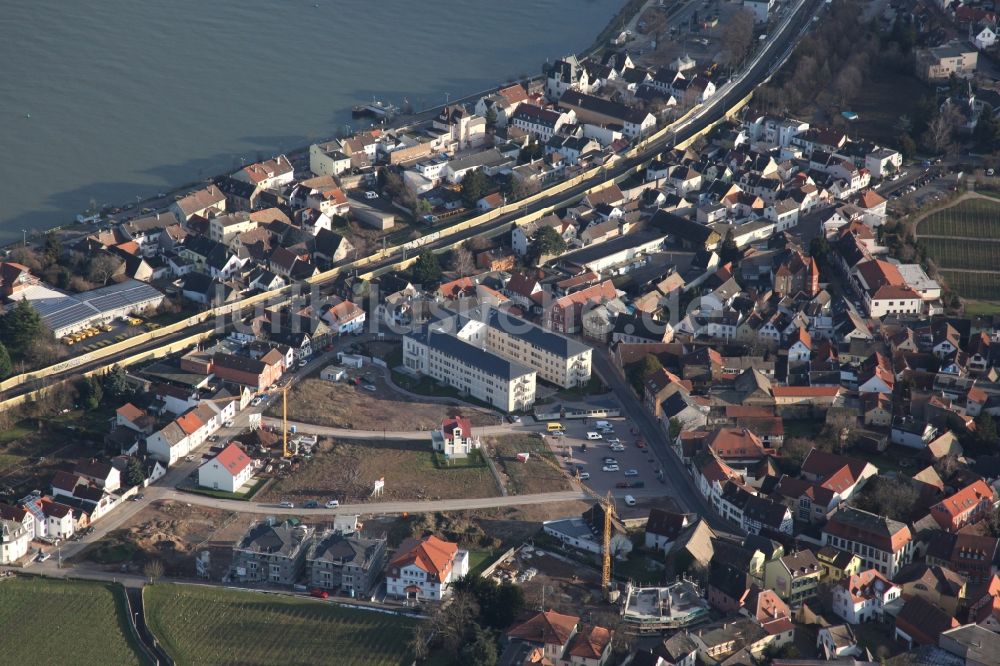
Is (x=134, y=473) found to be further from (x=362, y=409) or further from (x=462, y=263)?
(x=462, y=263)

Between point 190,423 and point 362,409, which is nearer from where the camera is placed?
point 190,423

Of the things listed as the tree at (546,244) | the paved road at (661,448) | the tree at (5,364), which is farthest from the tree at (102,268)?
the paved road at (661,448)

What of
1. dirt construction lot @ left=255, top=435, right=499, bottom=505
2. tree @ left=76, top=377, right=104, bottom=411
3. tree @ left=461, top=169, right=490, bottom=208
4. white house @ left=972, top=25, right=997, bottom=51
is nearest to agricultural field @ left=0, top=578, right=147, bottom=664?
dirt construction lot @ left=255, top=435, right=499, bottom=505

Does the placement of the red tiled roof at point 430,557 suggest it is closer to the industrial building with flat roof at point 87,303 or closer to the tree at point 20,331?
the tree at point 20,331

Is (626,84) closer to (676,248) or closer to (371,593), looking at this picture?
(676,248)

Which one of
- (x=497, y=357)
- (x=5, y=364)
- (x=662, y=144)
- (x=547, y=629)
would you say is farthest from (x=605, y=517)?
(x=662, y=144)

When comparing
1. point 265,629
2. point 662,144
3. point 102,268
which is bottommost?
point 265,629
